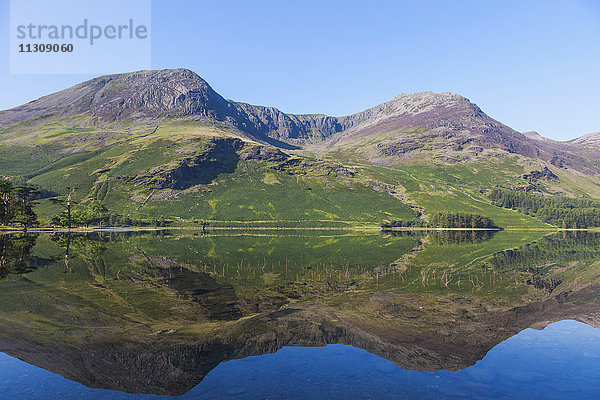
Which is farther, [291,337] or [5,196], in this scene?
[5,196]

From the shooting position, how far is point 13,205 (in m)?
131

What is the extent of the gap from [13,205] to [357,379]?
160 metres

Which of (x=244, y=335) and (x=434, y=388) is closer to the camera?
(x=434, y=388)

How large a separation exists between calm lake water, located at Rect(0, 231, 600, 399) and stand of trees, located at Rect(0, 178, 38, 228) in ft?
290

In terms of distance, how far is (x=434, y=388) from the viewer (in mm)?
20531

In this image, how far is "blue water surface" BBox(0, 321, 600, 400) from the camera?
752 inches

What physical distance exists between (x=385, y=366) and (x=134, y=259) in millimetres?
64263

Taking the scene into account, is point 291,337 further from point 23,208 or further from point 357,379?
point 23,208

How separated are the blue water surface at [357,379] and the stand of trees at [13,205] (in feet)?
426

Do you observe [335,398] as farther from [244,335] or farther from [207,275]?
[207,275]

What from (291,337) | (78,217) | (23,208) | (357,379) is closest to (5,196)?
(23,208)

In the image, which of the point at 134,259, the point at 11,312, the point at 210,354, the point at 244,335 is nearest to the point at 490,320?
the point at 244,335

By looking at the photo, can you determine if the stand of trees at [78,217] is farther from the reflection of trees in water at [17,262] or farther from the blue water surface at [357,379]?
the blue water surface at [357,379]

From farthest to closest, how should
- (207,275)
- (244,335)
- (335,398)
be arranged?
(207,275) < (244,335) < (335,398)
